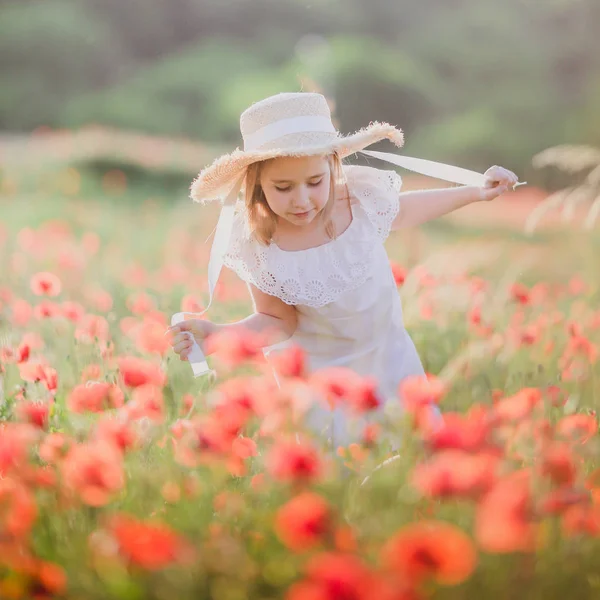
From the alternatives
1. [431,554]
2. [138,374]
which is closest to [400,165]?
[138,374]

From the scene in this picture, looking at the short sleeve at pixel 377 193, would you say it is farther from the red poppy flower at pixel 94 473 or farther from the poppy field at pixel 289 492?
the red poppy flower at pixel 94 473

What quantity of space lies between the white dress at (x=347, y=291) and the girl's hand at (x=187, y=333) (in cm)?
24

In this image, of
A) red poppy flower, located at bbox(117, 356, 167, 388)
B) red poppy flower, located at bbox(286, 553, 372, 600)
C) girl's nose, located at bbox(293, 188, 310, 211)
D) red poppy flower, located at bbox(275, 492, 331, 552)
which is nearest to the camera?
red poppy flower, located at bbox(286, 553, 372, 600)

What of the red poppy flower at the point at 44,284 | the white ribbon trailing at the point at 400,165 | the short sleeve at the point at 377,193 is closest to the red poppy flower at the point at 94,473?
the white ribbon trailing at the point at 400,165

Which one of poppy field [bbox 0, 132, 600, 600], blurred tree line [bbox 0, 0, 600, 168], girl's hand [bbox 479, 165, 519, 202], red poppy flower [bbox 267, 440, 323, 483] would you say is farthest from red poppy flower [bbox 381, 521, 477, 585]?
blurred tree line [bbox 0, 0, 600, 168]

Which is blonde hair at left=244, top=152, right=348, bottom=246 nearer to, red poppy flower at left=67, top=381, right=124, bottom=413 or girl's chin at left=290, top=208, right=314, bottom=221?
girl's chin at left=290, top=208, right=314, bottom=221

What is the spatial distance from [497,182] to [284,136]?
1.72 ft

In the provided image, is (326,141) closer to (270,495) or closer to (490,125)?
(270,495)

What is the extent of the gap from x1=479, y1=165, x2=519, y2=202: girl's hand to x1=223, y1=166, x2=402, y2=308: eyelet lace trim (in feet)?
0.73

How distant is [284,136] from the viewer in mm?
2080

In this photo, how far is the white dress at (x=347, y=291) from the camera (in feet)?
7.20

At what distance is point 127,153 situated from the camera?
28.9 ft

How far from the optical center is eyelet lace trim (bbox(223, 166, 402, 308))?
2186mm

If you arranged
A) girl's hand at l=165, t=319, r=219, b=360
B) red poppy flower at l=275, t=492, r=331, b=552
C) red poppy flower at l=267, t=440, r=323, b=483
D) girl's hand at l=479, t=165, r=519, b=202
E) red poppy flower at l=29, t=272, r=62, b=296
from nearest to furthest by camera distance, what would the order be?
1. red poppy flower at l=275, t=492, r=331, b=552
2. red poppy flower at l=267, t=440, r=323, b=483
3. girl's hand at l=165, t=319, r=219, b=360
4. girl's hand at l=479, t=165, r=519, b=202
5. red poppy flower at l=29, t=272, r=62, b=296
